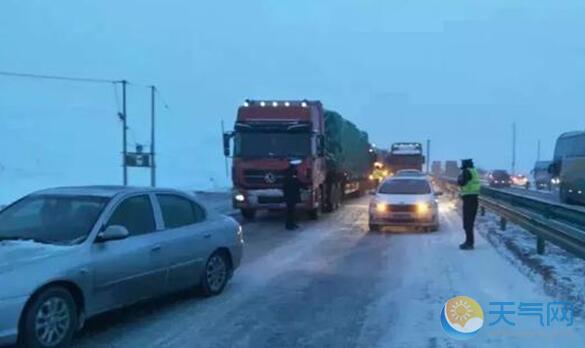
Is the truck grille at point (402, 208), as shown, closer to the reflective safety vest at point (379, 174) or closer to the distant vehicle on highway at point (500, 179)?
the reflective safety vest at point (379, 174)

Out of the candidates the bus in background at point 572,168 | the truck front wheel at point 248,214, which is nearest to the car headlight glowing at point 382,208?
the truck front wheel at point 248,214

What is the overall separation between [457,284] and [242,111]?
1232 centimetres

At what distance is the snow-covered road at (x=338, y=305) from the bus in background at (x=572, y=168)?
576 inches

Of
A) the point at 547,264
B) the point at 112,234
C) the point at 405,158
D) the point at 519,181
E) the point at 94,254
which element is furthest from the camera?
the point at 519,181

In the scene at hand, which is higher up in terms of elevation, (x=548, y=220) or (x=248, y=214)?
(x=548, y=220)

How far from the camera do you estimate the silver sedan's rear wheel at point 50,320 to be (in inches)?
235

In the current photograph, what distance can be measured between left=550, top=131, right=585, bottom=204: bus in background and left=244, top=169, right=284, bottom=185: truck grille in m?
12.6

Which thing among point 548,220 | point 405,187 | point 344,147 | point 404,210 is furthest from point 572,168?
point 548,220

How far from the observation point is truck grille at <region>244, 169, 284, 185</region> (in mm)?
20250

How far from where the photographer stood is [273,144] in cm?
2064

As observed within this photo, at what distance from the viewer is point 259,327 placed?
729cm

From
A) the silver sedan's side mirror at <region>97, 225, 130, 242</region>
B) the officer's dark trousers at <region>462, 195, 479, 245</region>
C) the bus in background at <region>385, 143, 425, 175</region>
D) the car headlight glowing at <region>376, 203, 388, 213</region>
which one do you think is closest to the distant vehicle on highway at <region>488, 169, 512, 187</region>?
the bus in background at <region>385, 143, 425, 175</region>

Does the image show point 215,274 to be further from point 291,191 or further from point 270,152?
point 270,152

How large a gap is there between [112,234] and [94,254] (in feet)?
0.89
